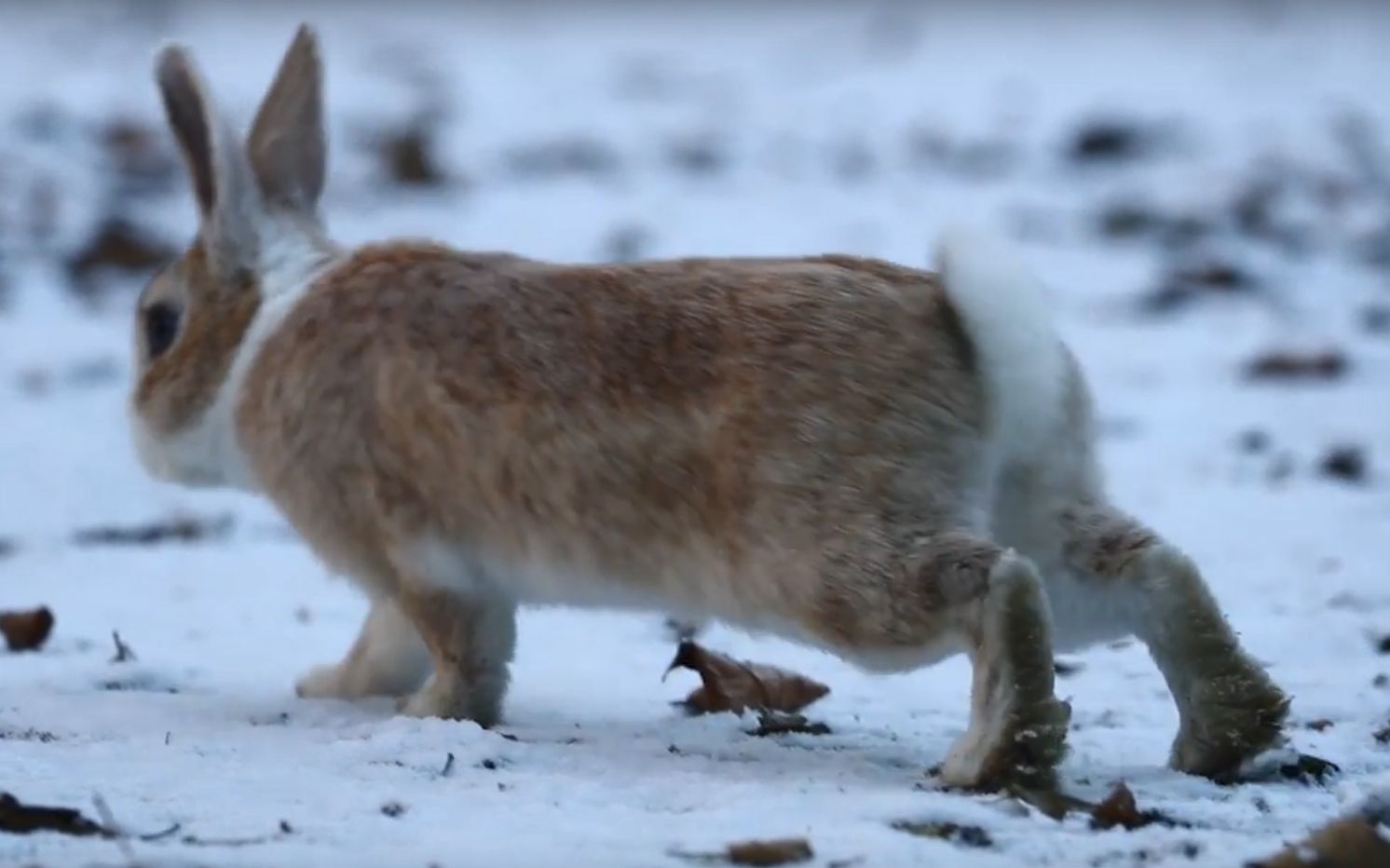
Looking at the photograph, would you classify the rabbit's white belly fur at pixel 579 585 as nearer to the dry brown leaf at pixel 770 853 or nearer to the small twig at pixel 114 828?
the dry brown leaf at pixel 770 853

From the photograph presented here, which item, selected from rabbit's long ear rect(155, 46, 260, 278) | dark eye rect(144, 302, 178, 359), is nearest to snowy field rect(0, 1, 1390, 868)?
dark eye rect(144, 302, 178, 359)

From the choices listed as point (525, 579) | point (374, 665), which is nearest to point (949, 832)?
point (525, 579)

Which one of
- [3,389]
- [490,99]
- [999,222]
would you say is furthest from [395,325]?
[490,99]

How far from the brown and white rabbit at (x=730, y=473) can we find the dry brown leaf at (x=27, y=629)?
623 millimetres

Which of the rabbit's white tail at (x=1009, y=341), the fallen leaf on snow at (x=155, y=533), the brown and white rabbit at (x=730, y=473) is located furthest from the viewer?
the fallen leaf on snow at (x=155, y=533)

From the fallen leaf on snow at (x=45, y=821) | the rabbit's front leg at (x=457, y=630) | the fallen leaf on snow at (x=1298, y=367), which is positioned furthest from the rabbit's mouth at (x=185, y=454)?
the fallen leaf on snow at (x=1298, y=367)

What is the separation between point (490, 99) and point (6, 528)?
735 centimetres

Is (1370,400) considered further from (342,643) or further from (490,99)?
(490,99)

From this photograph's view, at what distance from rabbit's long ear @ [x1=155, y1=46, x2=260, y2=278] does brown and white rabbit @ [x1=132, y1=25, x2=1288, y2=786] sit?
0.25 metres

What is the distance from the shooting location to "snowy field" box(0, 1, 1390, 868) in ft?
10.0

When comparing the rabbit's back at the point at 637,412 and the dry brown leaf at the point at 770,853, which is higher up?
the rabbit's back at the point at 637,412

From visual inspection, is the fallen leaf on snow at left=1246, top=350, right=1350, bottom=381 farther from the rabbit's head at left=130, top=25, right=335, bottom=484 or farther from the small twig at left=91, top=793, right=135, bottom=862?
the small twig at left=91, top=793, right=135, bottom=862

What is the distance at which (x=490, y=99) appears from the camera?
41.9 feet

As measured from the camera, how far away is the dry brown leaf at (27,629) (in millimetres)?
4445
